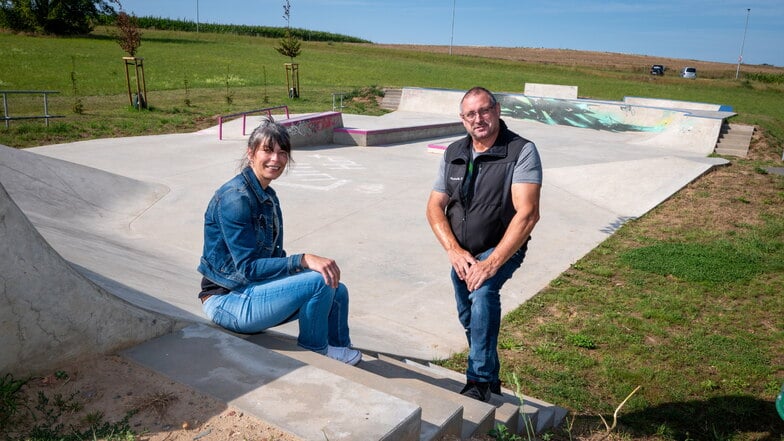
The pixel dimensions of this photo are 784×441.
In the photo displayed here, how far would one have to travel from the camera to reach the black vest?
3555 mm

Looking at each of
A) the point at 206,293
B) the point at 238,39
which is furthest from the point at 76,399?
the point at 238,39

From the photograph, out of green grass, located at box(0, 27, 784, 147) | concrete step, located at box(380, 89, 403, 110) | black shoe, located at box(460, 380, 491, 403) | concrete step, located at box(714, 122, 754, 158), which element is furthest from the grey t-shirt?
concrete step, located at box(380, 89, 403, 110)

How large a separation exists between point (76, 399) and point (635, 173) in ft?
36.7

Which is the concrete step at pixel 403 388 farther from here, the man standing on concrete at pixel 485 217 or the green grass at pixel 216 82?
the green grass at pixel 216 82

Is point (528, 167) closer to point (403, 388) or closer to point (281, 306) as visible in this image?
point (403, 388)

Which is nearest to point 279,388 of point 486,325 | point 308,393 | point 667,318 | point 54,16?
point 308,393

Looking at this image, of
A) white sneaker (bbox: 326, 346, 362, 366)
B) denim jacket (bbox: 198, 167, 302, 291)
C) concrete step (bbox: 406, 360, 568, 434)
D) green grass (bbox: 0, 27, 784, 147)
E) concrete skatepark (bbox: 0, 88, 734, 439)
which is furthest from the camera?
green grass (bbox: 0, 27, 784, 147)

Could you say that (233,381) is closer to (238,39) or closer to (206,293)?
(206,293)

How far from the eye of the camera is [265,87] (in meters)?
27.5

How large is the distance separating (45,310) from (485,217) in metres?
2.37

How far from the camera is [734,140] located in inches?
726

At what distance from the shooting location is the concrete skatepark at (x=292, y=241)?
2.52 m

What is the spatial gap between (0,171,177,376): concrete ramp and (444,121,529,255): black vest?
6.41 feet

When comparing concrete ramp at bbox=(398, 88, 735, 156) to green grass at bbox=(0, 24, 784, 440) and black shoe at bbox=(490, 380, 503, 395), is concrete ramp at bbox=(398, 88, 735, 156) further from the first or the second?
black shoe at bbox=(490, 380, 503, 395)
